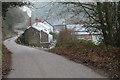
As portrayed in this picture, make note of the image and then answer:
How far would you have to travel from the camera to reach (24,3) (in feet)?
72.7

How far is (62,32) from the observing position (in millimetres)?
31297

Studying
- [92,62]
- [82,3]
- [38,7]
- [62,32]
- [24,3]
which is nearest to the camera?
[92,62]

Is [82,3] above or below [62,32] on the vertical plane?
above

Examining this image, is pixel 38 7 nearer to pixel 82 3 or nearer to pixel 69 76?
pixel 82 3

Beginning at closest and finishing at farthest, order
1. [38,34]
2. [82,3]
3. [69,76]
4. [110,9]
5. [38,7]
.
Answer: [69,76], [110,9], [82,3], [38,7], [38,34]

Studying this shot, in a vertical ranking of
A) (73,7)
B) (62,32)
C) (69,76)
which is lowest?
(69,76)

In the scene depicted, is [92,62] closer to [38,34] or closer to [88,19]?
[88,19]

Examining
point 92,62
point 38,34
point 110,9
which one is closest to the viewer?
point 92,62

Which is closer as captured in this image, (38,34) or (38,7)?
(38,7)

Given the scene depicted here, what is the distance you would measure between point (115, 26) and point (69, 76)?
25.6 feet

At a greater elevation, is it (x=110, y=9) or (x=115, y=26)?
(x=110, y=9)

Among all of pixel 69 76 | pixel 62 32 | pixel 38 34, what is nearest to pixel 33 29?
pixel 38 34

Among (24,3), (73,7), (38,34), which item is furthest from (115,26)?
(38,34)

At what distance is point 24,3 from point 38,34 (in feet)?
84.3
